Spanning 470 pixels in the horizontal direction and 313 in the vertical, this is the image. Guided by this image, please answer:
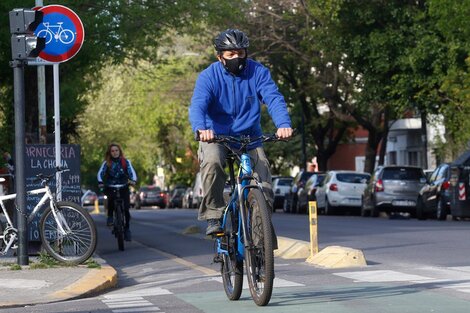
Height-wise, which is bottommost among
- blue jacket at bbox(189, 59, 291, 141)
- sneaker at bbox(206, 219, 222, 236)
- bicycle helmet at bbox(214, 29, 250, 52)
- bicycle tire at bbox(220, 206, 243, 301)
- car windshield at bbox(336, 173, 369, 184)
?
bicycle tire at bbox(220, 206, 243, 301)

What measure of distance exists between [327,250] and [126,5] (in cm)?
1621

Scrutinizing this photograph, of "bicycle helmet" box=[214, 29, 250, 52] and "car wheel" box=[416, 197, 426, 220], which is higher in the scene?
"bicycle helmet" box=[214, 29, 250, 52]

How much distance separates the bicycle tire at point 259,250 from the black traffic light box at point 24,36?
197 inches

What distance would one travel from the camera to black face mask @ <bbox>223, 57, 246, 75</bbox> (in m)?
9.55

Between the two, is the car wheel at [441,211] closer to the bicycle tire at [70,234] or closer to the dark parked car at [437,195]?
the dark parked car at [437,195]

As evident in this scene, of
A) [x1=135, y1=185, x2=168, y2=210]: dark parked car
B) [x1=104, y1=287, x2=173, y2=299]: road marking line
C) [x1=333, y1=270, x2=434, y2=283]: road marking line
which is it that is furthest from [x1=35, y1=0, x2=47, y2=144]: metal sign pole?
[x1=135, y1=185, x2=168, y2=210]: dark parked car

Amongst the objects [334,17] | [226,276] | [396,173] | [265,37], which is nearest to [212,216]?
[226,276]

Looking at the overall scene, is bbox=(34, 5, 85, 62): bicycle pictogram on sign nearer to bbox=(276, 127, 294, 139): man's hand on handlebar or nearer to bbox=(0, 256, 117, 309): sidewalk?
bbox=(0, 256, 117, 309): sidewalk

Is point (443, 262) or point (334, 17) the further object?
point (334, 17)

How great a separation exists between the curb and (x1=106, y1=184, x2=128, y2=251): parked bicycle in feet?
19.8

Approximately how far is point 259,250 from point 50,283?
139 inches

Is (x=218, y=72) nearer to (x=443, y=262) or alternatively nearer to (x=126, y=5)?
(x=443, y=262)

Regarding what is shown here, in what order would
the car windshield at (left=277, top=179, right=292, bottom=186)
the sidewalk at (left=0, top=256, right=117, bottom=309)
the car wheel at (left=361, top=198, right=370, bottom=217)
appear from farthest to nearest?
the car windshield at (left=277, top=179, right=292, bottom=186)
the car wheel at (left=361, top=198, right=370, bottom=217)
the sidewalk at (left=0, top=256, right=117, bottom=309)

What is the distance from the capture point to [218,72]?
9.69 metres
